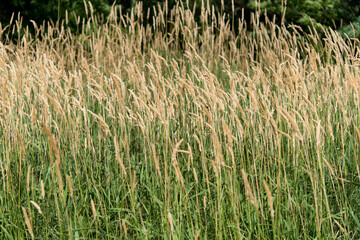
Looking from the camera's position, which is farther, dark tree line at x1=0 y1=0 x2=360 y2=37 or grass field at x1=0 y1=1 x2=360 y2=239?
dark tree line at x1=0 y1=0 x2=360 y2=37

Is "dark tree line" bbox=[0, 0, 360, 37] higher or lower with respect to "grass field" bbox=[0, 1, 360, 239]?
higher

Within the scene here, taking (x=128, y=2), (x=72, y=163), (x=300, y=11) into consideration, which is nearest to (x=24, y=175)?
(x=72, y=163)

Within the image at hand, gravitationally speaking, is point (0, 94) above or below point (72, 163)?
above

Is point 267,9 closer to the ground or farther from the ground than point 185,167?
farther from the ground

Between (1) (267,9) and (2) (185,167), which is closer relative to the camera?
(2) (185,167)

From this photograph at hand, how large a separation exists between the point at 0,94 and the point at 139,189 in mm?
952

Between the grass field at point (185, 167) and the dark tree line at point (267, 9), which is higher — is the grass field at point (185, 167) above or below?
below

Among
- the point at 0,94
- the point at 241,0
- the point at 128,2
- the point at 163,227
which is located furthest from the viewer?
the point at 128,2

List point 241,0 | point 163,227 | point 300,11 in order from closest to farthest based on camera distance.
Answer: point 163,227 < point 300,11 < point 241,0

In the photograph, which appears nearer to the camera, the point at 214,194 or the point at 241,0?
the point at 214,194

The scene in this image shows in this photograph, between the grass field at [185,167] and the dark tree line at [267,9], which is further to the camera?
the dark tree line at [267,9]

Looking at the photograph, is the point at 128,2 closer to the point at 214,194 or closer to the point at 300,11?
the point at 300,11

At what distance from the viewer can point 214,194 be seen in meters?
2.33

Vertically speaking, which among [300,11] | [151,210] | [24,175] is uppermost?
[300,11]
